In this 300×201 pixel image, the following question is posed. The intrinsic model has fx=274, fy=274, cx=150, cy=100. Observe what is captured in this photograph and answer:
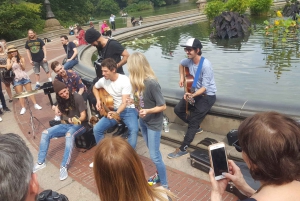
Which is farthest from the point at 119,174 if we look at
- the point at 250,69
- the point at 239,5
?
the point at 239,5

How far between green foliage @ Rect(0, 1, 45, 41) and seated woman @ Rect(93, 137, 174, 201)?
2748 centimetres

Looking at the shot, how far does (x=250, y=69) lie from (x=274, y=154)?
6.74m

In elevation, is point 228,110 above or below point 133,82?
below

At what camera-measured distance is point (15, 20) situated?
26438 millimetres

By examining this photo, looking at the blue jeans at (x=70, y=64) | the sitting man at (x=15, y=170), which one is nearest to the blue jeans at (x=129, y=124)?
the sitting man at (x=15, y=170)

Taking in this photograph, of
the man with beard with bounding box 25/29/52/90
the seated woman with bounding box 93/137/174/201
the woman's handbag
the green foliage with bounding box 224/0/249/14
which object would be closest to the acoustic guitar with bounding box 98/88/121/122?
the seated woman with bounding box 93/137/174/201

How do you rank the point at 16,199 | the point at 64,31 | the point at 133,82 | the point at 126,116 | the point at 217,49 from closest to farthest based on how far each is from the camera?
the point at 16,199 < the point at 133,82 < the point at 126,116 < the point at 217,49 < the point at 64,31

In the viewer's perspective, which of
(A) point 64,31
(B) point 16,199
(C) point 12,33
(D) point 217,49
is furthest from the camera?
(A) point 64,31

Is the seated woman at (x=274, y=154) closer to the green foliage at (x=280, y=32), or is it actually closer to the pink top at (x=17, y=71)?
the pink top at (x=17, y=71)

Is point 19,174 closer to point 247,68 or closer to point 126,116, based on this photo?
point 126,116

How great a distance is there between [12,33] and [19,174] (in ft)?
92.2

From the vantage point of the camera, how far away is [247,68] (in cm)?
789

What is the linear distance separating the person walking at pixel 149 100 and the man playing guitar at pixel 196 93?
93 centimetres

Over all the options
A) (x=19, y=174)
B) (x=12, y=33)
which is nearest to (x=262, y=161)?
(x=19, y=174)
